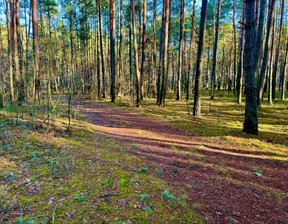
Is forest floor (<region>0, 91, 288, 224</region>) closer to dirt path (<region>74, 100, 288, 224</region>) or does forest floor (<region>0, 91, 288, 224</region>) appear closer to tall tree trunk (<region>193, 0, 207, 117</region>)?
dirt path (<region>74, 100, 288, 224</region>)

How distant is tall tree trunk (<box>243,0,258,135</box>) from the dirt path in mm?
1922

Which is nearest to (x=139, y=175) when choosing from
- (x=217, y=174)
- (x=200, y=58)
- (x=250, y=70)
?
(x=217, y=174)

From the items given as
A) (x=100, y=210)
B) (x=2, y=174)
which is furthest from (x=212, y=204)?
(x=2, y=174)

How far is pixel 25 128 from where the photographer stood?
699cm

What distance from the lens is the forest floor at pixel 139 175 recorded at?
10.1 ft

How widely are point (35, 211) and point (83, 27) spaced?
93.5 feet

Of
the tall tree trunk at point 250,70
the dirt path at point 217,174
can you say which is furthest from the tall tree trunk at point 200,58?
the dirt path at point 217,174

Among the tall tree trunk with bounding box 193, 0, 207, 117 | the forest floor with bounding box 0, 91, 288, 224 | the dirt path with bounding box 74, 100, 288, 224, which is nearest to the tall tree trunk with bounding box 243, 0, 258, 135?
the forest floor with bounding box 0, 91, 288, 224

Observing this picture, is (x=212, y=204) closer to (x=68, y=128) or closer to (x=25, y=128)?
(x=68, y=128)

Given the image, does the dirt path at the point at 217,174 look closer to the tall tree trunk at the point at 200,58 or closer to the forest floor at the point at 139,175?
the forest floor at the point at 139,175

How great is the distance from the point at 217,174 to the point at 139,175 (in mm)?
2398

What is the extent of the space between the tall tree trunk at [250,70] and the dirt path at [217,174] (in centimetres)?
192

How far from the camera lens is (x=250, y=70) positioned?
7.95 metres

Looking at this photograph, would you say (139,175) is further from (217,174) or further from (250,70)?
(250,70)
